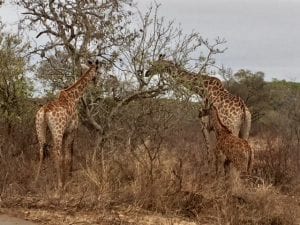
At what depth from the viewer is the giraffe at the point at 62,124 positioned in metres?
11.2

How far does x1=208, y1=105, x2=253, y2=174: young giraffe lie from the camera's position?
1141cm

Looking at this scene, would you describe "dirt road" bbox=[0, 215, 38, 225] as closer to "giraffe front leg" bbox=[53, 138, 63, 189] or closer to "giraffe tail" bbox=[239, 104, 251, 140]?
"giraffe front leg" bbox=[53, 138, 63, 189]

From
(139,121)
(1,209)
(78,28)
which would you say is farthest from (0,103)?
(1,209)

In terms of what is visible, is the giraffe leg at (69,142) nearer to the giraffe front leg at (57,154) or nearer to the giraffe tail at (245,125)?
the giraffe front leg at (57,154)

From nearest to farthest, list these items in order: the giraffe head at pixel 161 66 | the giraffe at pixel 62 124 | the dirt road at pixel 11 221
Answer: the dirt road at pixel 11 221 → the giraffe at pixel 62 124 → the giraffe head at pixel 161 66

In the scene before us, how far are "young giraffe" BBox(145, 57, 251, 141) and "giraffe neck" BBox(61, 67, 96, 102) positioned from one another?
4.19 feet

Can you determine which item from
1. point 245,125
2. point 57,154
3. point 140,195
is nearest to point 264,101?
point 245,125

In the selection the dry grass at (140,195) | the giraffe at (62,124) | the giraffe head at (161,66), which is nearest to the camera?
the dry grass at (140,195)

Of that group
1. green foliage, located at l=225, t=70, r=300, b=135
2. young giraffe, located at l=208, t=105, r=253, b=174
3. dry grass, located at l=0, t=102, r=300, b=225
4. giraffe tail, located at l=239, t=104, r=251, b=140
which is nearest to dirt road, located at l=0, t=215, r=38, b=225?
dry grass, located at l=0, t=102, r=300, b=225

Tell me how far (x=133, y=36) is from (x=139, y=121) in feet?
6.22

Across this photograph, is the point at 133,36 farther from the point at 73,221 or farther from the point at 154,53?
the point at 73,221

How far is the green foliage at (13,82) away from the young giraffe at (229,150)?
4599 mm

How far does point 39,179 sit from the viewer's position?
10.7 m

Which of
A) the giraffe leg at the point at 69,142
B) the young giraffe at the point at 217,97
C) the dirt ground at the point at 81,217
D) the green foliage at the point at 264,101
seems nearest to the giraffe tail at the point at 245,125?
the young giraffe at the point at 217,97
